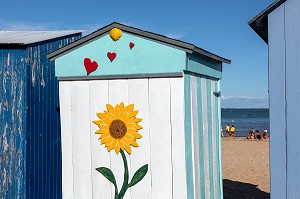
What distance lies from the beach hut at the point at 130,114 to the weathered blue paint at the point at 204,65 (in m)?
0.01

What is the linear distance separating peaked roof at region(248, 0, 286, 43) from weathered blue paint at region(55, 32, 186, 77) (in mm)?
776

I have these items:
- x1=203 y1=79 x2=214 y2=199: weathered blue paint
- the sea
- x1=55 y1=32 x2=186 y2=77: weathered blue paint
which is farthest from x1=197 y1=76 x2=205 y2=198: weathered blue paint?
the sea

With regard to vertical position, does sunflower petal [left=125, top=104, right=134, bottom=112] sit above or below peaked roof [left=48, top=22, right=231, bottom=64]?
below

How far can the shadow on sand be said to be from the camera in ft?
32.3

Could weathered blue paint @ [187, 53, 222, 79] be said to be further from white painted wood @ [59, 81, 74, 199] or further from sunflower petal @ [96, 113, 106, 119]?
white painted wood @ [59, 81, 74, 199]

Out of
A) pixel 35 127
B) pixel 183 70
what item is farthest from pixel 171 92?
pixel 35 127

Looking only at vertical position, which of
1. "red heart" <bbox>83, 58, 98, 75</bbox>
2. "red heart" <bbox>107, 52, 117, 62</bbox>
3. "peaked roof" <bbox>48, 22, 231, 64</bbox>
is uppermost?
"peaked roof" <bbox>48, 22, 231, 64</bbox>

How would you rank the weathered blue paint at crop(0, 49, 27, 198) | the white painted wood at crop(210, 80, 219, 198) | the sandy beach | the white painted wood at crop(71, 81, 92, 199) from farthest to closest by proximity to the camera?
the sandy beach, the white painted wood at crop(210, 80, 219, 198), the weathered blue paint at crop(0, 49, 27, 198), the white painted wood at crop(71, 81, 92, 199)

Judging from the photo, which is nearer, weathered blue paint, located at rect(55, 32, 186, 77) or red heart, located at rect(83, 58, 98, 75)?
weathered blue paint, located at rect(55, 32, 186, 77)

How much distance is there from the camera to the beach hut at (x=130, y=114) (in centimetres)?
473

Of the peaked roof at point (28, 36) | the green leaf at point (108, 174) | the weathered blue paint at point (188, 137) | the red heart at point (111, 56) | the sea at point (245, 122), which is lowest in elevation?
the sea at point (245, 122)

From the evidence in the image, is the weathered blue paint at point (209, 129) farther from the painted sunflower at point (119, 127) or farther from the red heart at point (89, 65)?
the red heart at point (89, 65)

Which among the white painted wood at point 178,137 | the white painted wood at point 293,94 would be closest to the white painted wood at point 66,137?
the white painted wood at point 178,137

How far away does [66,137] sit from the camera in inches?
204
